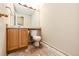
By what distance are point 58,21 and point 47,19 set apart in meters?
0.22

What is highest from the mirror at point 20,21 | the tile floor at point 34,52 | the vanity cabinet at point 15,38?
the mirror at point 20,21

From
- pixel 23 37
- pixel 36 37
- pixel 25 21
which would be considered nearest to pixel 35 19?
pixel 25 21

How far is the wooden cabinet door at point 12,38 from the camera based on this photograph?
1.93m

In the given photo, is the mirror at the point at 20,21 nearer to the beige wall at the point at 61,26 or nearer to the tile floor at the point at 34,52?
the beige wall at the point at 61,26

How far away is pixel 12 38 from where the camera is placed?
6.31 feet

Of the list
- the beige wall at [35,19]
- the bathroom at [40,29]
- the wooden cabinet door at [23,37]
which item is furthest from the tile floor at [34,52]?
the beige wall at [35,19]

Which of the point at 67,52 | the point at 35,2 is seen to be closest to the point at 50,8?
the point at 35,2

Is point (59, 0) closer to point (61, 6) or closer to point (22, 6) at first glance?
point (61, 6)

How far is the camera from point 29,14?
168 centimetres

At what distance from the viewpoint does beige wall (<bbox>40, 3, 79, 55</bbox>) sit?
1.46 metres

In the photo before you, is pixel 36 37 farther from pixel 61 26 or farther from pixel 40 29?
pixel 61 26

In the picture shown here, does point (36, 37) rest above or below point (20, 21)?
below

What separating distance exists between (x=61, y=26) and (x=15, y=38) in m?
0.87

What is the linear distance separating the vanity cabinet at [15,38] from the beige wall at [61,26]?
1.33 ft
